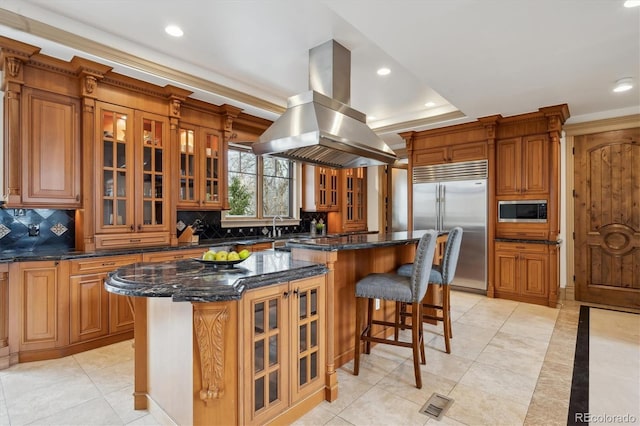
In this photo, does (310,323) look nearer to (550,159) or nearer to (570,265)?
(550,159)

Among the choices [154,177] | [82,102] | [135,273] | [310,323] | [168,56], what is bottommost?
[310,323]

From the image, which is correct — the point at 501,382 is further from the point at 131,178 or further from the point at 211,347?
the point at 131,178

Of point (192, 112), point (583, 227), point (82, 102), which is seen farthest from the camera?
point (583, 227)

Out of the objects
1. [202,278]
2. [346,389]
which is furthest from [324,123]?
[346,389]

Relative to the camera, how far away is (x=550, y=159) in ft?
14.4

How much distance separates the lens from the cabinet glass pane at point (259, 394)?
1.74m

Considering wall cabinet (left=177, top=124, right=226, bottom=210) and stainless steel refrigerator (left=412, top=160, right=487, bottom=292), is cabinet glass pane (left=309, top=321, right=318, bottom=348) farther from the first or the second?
stainless steel refrigerator (left=412, top=160, right=487, bottom=292)

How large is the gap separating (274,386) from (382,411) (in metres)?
0.74

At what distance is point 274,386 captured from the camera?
6.03 feet

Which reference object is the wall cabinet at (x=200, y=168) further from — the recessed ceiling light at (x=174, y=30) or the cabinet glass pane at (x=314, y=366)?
the cabinet glass pane at (x=314, y=366)

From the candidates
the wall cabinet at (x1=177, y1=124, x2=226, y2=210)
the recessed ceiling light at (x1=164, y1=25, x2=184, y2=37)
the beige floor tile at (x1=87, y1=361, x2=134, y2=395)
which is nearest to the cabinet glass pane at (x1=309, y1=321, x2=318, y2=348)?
the beige floor tile at (x1=87, y1=361, x2=134, y2=395)

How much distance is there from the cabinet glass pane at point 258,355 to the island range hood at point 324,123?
4.92ft

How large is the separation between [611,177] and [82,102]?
6.54 metres

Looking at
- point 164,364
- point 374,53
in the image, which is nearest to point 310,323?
point 164,364
